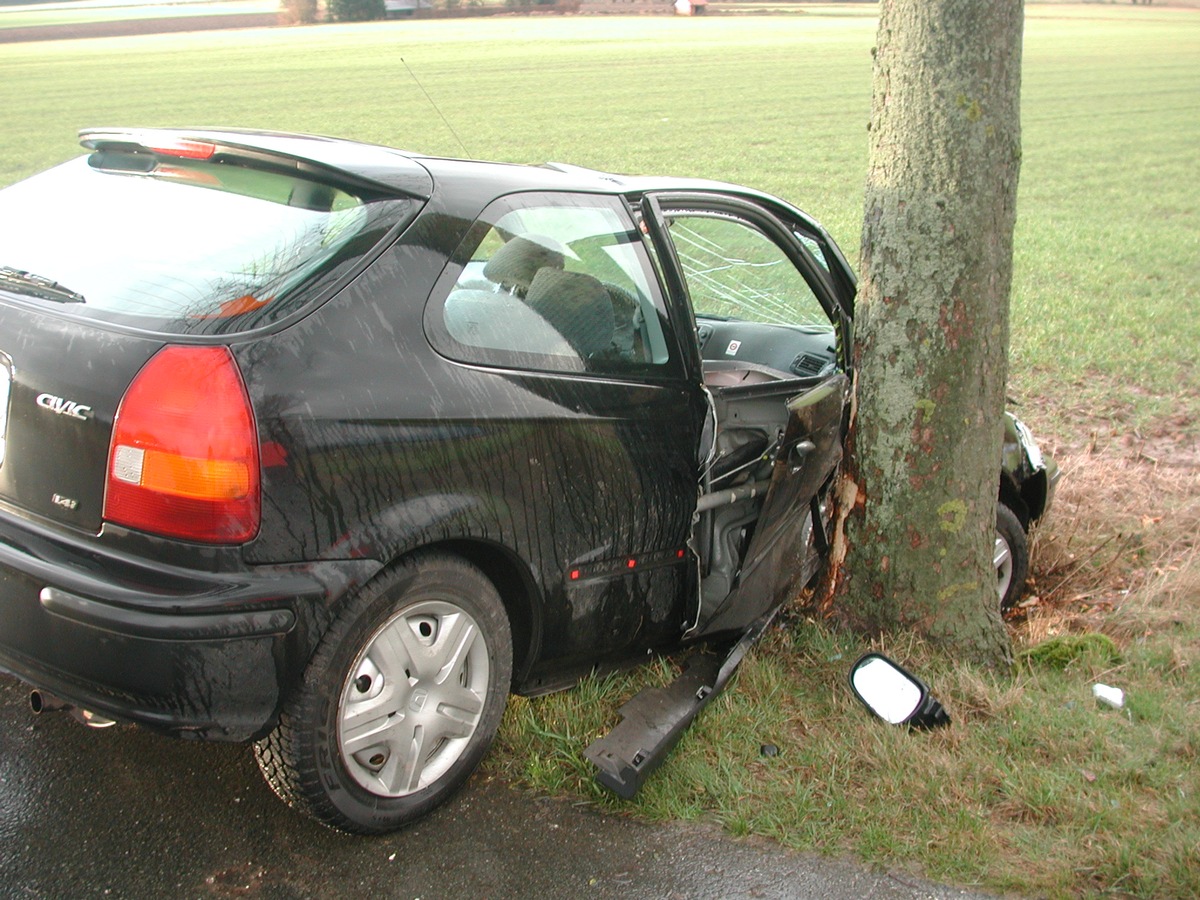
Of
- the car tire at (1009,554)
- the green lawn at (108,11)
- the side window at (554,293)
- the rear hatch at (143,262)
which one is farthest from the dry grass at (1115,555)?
the green lawn at (108,11)

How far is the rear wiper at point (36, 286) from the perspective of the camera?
104 inches

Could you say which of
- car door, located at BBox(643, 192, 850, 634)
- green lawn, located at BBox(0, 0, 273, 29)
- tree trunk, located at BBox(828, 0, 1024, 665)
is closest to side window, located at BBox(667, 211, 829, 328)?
car door, located at BBox(643, 192, 850, 634)

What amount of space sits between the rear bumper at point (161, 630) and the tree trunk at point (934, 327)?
80.8 inches

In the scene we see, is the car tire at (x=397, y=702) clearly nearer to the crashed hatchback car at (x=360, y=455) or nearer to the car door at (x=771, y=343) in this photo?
the crashed hatchback car at (x=360, y=455)

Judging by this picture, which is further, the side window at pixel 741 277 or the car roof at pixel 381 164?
the side window at pixel 741 277

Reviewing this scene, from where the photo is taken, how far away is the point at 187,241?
2.77 meters

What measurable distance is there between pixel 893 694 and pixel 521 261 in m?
1.77

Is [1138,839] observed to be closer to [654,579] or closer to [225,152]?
[654,579]

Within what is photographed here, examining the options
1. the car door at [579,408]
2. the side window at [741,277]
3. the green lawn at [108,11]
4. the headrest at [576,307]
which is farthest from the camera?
the green lawn at [108,11]

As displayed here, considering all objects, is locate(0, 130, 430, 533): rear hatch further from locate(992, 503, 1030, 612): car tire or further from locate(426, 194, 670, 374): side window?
locate(992, 503, 1030, 612): car tire

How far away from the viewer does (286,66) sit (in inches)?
1535

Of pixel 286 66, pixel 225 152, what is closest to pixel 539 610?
pixel 225 152

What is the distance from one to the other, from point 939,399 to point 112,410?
2560 millimetres

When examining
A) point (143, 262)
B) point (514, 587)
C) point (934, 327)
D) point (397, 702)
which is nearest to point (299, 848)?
point (397, 702)
